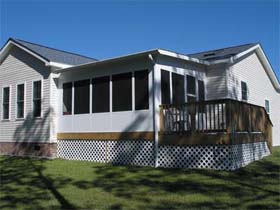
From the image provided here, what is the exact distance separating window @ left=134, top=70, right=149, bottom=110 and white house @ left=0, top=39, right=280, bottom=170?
4cm

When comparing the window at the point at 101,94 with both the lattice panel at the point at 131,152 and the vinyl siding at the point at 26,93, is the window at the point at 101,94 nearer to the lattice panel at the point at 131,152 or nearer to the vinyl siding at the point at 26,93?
the lattice panel at the point at 131,152

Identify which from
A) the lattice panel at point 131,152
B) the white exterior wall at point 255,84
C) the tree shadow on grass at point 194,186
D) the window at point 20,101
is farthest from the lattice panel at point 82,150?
the white exterior wall at point 255,84

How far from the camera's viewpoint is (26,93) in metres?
16.9

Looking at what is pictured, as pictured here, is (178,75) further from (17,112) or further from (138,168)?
(17,112)

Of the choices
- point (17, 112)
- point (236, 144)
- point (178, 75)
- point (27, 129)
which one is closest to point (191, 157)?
point (236, 144)

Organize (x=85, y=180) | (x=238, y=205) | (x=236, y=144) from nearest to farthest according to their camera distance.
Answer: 1. (x=238, y=205)
2. (x=85, y=180)
3. (x=236, y=144)

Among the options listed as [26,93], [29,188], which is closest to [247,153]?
[29,188]

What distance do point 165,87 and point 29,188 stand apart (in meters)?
6.06

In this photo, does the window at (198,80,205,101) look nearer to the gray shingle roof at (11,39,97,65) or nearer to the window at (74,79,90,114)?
the window at (74,79,90,114)

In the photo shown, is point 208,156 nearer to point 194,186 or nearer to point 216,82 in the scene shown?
point 194,186

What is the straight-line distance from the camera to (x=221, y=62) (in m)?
14.4

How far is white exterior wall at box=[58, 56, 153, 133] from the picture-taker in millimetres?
12250

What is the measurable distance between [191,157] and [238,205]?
4607 mm

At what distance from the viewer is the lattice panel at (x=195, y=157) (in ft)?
34.1
